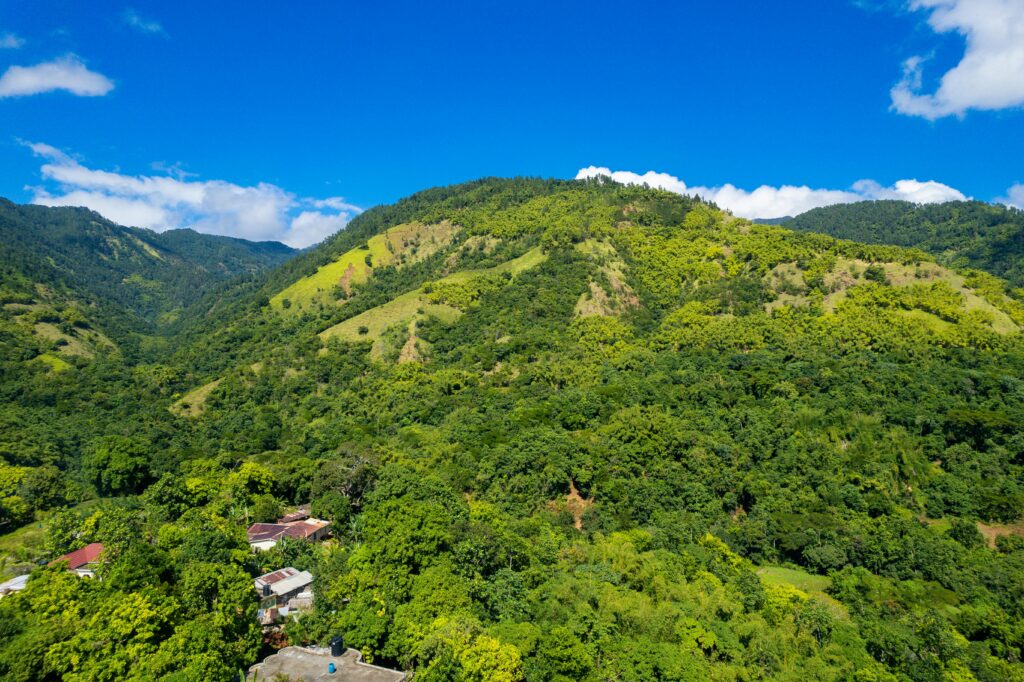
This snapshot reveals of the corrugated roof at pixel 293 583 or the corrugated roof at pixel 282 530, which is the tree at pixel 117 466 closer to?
the corrugated roof at pixel 282 530

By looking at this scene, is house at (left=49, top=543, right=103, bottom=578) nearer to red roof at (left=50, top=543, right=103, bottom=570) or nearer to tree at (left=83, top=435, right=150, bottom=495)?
red roof at (left=50, top=543, right=103, bottom=570)

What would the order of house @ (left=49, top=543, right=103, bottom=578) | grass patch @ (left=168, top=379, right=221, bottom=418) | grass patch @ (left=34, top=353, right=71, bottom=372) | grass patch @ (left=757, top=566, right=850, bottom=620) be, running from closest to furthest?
house @ (left=49, top=543, right=103, bottom=578)
grass patch @ (left=757, top=566, right=850, bottom=620)
grass patch @ (left=168, top=379, right=221, bottom=418)
grass patch @ (left=34, top=353, right=71, bottom=372)

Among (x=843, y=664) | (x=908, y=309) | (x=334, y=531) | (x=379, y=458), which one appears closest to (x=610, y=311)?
(x=908, y=309)

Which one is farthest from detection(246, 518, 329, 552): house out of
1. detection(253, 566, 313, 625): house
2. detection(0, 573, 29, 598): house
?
detection(0, 573, 29, 598): house

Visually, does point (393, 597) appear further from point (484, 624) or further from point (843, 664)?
point (843, 664)

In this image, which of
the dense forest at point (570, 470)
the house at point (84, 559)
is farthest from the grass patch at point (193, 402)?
the house at point (84, 559)

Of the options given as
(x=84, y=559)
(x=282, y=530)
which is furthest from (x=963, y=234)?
(x=84, y=559)
